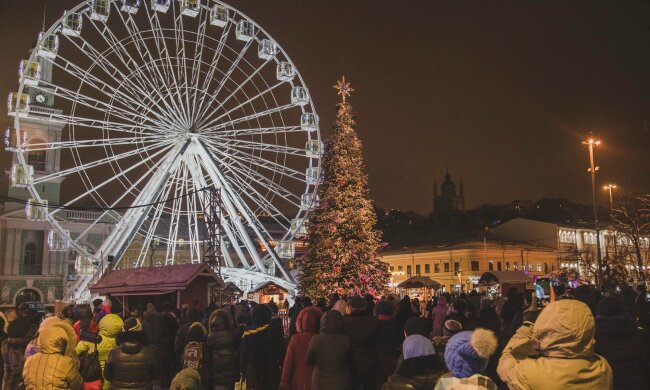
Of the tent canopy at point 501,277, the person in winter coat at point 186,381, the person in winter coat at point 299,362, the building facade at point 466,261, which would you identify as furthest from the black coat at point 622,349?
the building facade at point 466,261

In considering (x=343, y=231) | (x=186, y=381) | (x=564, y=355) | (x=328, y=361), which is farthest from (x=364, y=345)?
(x=343, y=231)

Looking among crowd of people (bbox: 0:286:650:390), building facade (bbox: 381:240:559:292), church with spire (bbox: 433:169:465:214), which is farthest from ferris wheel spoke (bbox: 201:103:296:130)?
church with spire (bbox: 433:169:465:214)

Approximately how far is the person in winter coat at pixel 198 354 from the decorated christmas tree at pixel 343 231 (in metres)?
17.6

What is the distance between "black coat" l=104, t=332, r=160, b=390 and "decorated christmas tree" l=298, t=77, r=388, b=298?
19.6 metres

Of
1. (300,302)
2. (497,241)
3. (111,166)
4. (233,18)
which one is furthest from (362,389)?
(497,241)

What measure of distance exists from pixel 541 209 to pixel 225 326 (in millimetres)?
106043

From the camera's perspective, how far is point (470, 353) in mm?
4535

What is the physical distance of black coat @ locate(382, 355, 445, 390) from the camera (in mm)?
4715

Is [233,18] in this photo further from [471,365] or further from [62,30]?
[471,365]

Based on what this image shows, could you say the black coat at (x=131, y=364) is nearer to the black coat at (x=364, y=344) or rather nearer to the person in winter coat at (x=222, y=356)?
the person in winter coat at (x=222, y=356)

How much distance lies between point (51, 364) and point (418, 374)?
426cm

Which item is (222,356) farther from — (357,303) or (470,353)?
(470,353)

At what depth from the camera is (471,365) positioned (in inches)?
180

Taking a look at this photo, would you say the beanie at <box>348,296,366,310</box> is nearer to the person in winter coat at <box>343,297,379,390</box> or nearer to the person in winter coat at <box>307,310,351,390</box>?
the person in winter coat at <box>343,297,379,390</box>
